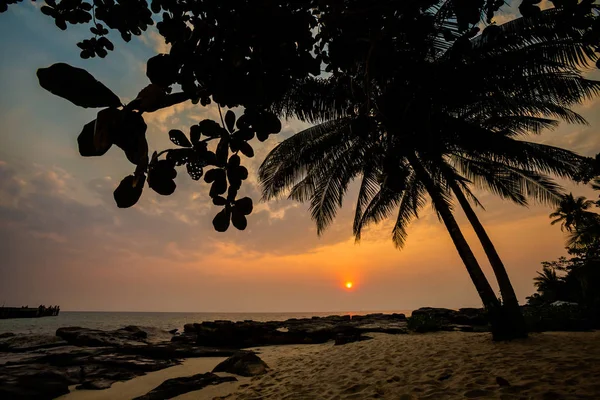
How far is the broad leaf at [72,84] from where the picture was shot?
64cm

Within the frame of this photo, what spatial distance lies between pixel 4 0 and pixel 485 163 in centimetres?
936

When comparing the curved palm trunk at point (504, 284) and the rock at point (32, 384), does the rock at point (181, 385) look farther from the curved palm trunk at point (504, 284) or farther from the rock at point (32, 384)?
the curved palm trunk at point (504, 284)

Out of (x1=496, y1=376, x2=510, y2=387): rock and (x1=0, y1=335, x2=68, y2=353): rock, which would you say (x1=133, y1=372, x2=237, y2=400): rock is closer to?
(x1=496, y1=376, x2=510, y2=387): rock

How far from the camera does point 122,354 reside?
289 inches

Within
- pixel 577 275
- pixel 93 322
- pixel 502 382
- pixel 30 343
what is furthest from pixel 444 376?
pixel 93 322

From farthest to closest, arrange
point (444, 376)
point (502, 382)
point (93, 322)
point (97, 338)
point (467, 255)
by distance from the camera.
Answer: point (93, 322) < point (97, 338) < point (467, 255) < point (444, 376) < point (502, 382)

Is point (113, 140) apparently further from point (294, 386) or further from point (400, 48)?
point (294, 386)

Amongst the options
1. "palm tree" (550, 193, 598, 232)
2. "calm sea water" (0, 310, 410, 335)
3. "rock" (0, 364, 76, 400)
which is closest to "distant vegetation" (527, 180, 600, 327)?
"palm tree" (550, 193, 598, 232)

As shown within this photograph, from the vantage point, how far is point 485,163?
26.5 feet

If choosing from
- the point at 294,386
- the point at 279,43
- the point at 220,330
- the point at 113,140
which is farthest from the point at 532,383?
the point at 220,330

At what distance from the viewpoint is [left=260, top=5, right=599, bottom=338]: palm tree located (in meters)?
5.55

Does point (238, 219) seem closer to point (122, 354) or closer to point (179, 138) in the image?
point (179, 138)

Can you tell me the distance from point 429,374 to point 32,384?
5648 millimetres

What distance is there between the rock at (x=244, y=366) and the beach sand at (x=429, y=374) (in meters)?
0.21
